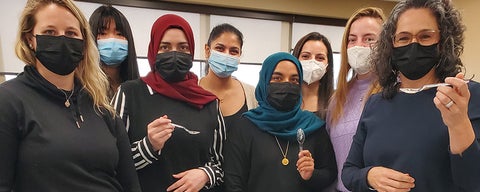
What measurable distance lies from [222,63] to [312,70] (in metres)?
0.55

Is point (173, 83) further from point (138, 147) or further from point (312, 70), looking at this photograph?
point (312, 70)

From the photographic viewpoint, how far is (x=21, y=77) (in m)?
1.15

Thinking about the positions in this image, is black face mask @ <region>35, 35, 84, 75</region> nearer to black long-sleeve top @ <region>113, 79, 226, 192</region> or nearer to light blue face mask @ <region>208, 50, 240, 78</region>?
black long-sleeve top @ <region>113, 79, 226, 192</region>

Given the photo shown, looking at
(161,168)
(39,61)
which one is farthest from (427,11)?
(39,61)

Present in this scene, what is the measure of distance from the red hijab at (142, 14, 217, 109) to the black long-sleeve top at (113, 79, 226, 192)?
3cm

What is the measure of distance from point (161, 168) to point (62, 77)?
1.83ft

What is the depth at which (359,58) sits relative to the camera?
178 cm

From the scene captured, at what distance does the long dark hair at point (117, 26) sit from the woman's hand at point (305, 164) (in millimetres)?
996

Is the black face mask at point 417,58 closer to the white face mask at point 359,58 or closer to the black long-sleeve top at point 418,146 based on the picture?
the black long-sleeve top at point 418,146

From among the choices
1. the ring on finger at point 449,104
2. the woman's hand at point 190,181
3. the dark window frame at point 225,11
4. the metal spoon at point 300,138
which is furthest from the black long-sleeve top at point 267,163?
the dark window frame at point 225,11

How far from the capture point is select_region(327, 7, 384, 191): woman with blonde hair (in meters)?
1.72

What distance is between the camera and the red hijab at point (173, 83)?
163 cm

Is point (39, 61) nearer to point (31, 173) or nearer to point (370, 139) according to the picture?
point (31, 173)

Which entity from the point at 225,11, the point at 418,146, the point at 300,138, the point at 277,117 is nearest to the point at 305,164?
the point at 300,138
